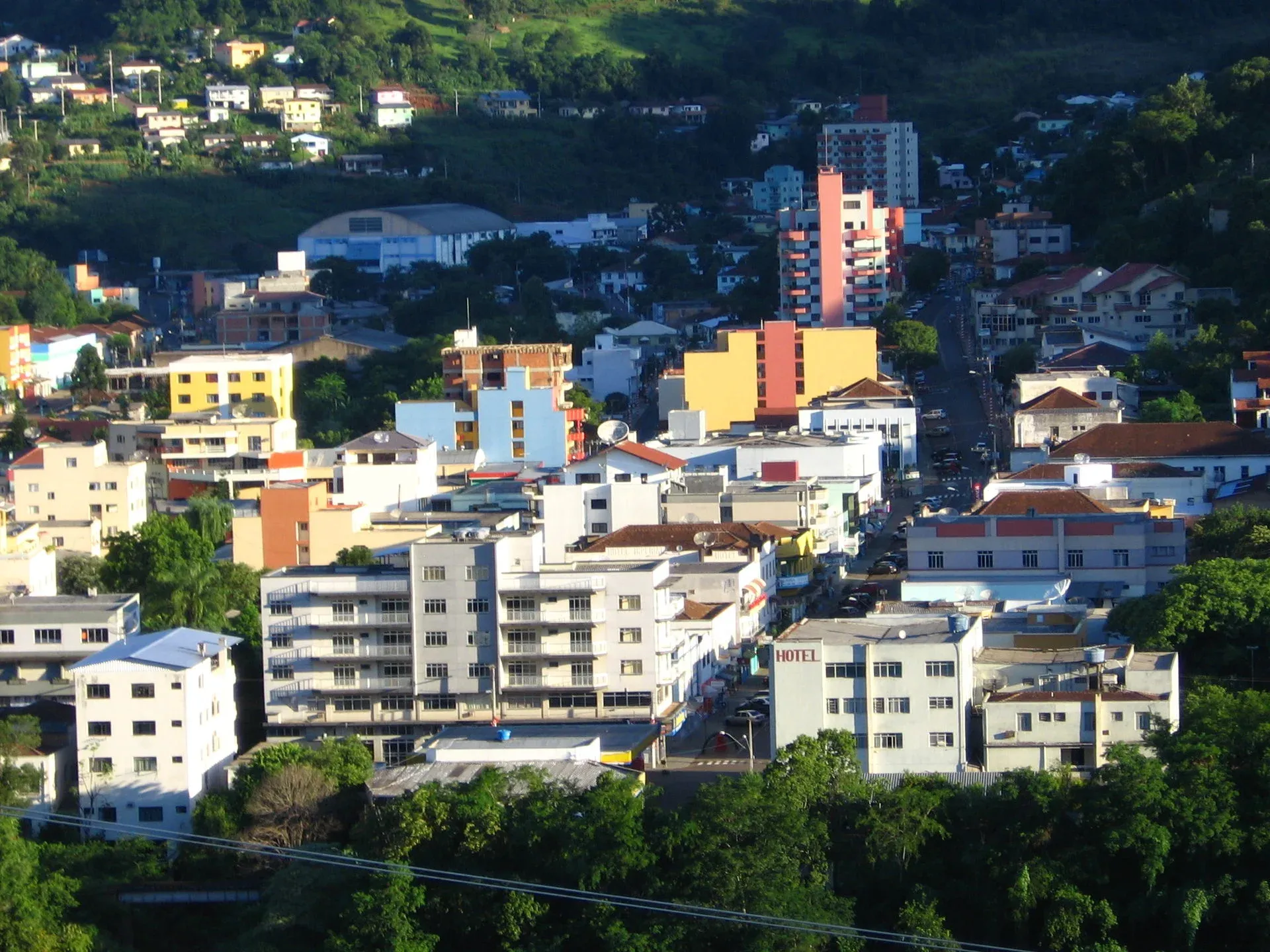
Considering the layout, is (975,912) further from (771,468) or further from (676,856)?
(771,468)

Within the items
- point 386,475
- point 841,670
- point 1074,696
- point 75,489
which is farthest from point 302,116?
point 1074,696

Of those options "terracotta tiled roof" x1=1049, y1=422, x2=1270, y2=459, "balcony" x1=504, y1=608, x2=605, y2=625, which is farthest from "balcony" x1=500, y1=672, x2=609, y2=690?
"terracotta tiled roof" x1=1049, y1=422, x2=1270, y2=459

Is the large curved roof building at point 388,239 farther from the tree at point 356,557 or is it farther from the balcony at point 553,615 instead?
the balcony at point 553,615

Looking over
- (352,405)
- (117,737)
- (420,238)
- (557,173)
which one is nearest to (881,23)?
(557,173)

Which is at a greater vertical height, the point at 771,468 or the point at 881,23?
the point at 881,23

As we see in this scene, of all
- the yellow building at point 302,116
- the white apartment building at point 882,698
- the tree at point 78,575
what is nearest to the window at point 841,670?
the white apartment building at point 882,698

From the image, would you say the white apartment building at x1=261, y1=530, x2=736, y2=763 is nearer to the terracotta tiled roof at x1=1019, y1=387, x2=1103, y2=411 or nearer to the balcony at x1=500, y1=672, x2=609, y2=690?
the balcony at x1=500, y1=672, x2=609, y2=690

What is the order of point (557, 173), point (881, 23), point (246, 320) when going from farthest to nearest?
point (881, 23)
point (557, 173)
point (246, 320)
